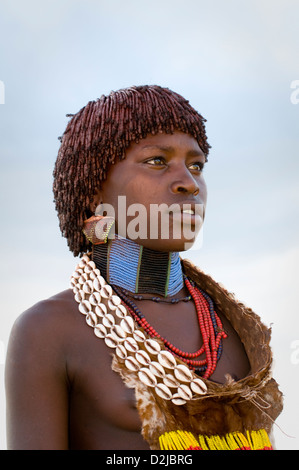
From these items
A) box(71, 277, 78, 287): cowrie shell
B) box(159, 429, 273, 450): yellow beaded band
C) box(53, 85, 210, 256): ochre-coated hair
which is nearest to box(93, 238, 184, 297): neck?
box(71, 277, 78, 287): cowrie shell

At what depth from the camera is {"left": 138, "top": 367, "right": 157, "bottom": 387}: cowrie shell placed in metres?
2.38

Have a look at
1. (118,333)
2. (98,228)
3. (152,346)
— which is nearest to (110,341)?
(118,333)

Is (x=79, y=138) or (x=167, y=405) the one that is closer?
(x=167, y=405)

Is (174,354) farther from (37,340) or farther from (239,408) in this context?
(37,340)

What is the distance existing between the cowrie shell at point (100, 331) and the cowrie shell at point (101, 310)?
50mm

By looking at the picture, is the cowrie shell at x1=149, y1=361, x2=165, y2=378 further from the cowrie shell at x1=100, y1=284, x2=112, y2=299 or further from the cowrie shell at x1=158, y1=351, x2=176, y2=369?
the cowrie shell at x1=100, y1=284, x2=112, y2=299

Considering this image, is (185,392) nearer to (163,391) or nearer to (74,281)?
(163,391)

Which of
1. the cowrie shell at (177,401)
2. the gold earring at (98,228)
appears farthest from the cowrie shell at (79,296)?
the cowrie shell at (177,401)

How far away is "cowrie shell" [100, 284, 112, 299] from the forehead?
0.55 m

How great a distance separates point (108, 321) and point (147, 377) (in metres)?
0.26

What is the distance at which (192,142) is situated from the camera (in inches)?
106

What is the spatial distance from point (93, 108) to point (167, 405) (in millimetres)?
1286

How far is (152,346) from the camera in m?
2.44
